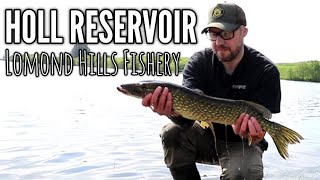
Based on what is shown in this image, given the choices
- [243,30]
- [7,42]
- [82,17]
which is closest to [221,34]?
[243,30]

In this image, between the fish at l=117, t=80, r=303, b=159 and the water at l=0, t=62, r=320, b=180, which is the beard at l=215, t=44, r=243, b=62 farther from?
the water at l=0, t=62, r=320, b=180

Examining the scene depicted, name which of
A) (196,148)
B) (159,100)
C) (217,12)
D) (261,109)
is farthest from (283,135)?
(217,12)

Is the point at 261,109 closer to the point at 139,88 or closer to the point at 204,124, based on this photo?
the point at 204,124

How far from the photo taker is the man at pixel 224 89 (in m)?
5.69

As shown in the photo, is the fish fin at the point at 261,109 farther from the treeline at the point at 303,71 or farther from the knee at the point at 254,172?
the treeline at the point at 303,71

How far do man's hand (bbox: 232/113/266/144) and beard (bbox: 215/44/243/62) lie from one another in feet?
2.67

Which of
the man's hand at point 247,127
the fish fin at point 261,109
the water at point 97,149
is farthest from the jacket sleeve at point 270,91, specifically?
the water at point 97,149

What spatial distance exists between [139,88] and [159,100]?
9.5 inches

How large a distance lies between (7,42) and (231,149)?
663 inches

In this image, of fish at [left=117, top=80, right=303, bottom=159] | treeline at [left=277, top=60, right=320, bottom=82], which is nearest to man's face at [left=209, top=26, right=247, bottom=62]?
fish at [left=117, top=80, right=303, bottom=159]

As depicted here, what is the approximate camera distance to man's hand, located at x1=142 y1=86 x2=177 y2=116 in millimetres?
5164

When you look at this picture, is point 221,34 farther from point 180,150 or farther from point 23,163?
point 23,163

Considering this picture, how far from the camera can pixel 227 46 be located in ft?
18.9

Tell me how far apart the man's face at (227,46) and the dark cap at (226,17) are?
0.23ft
